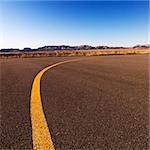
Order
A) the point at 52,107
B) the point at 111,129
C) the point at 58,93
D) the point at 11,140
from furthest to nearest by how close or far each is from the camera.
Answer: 1. the point at 58,93
2. the point at 52,107
3. the point at 111,129
4. the point at 11,140

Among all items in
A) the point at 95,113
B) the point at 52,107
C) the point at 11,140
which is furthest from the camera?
the point at 52,107

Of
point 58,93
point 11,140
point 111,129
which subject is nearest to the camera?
point 11,140

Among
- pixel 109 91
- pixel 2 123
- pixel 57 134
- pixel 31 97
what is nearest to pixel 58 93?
pixel 31 97

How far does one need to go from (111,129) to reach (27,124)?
3.55 ft

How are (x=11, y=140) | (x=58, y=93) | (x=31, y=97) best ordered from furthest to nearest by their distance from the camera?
(x=58, y=93)
(x=31, y=97)
(x=11, y=140)

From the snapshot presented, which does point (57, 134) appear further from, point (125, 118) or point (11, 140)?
point (125, 118)

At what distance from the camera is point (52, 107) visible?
3695 mm

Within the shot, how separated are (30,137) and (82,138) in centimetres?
58

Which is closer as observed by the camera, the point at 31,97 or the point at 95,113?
the point at 95,113

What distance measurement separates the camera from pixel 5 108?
12.3 feet

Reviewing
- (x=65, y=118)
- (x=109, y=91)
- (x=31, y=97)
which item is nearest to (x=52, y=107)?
(x=65, y=118)

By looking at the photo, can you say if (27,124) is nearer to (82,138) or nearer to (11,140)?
(11,140)

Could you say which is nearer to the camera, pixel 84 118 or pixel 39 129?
pixel 39 129

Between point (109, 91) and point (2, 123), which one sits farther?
point (109, 91)
